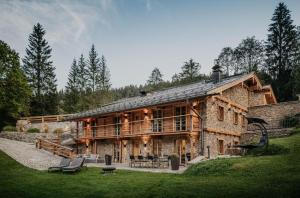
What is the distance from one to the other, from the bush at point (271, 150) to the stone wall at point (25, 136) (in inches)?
965

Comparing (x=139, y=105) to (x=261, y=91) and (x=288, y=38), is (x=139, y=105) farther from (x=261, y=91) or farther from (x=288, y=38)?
(x=288, y=38)

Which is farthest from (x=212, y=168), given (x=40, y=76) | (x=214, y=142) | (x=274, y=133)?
(x=40, y=76)

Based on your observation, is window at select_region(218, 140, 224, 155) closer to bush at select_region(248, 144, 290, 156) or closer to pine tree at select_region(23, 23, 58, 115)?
bush at select_region(248, 144, 290, 156)

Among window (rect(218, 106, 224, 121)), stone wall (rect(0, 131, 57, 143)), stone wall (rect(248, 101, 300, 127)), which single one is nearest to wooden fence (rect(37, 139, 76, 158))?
stone wall (rect(0, 131, 57, 143))

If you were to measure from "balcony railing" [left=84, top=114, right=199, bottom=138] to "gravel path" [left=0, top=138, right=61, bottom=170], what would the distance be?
533 centimetres

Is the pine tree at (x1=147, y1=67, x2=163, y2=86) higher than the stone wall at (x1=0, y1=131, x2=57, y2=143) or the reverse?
higher

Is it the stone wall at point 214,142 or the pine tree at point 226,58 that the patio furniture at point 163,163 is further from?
the pine tree at point 226,58

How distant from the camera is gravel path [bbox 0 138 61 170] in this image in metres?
21.9

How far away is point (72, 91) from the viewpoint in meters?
55.9

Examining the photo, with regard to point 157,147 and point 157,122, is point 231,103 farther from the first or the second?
point 157,147

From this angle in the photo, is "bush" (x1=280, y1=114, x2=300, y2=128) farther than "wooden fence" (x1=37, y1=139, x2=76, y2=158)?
Yes

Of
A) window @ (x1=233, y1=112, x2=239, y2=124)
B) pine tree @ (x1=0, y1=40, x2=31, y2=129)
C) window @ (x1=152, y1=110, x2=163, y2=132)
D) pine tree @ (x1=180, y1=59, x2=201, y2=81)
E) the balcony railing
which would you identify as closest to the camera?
the balcony railing

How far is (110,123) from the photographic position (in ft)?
98.6

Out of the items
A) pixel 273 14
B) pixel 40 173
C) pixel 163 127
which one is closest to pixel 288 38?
pixel 273 14
